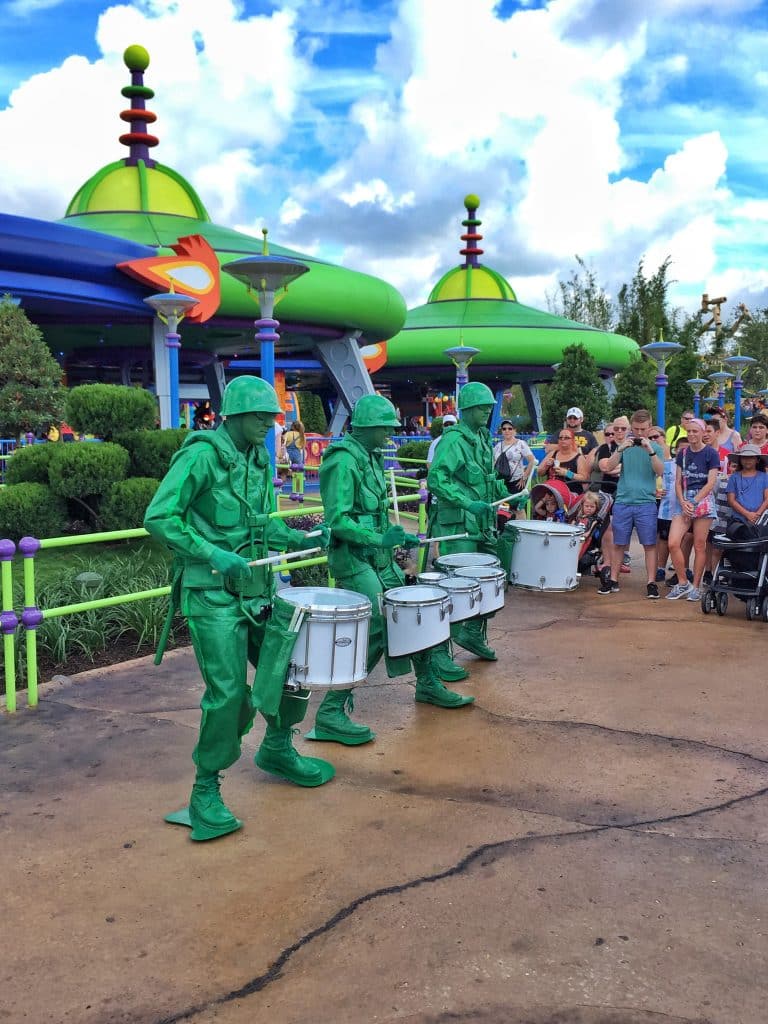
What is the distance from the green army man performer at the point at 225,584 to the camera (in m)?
3.78

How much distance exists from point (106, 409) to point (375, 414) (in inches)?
262

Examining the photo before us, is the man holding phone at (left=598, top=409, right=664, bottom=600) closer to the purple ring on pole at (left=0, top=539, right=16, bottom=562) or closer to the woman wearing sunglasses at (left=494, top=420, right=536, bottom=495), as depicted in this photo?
the woman wearing sunglasses at (left=494, top=420, right=536, bottom=495)

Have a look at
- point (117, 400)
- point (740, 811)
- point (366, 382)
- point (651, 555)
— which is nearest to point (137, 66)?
point (366, 382)

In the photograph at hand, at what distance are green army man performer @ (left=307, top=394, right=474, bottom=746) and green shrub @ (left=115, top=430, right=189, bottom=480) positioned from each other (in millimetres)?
6097

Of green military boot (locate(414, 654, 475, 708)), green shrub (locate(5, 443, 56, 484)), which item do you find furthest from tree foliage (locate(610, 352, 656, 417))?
green military boot (locate(414, 654, 475, 708))

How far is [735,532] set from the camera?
8.02 meters

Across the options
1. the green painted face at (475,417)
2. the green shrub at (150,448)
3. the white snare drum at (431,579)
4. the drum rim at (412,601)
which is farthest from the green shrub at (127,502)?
the drum rim at (412,601)

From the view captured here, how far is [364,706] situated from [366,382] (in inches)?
911

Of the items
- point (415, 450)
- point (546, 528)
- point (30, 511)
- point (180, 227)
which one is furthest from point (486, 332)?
point (546, 528)

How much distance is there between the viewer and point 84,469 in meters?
10.1

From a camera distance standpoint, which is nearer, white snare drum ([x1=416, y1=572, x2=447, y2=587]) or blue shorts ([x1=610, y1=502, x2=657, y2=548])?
white snare drum ([x1=416, y1=572, x2=447, y2=587])

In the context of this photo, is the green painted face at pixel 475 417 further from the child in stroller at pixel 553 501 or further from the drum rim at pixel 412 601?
the child in stroller at pixel 553 501

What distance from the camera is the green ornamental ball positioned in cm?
2734

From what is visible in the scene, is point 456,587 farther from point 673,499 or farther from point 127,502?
→ point 127,502
